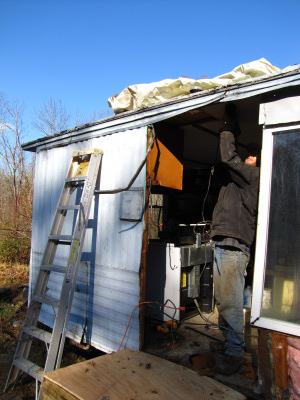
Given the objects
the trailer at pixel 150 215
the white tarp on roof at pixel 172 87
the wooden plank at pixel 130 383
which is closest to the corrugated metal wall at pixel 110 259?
the trailer at pixel 150 215

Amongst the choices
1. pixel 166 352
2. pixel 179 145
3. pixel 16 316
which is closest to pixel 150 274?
pixel 166 352

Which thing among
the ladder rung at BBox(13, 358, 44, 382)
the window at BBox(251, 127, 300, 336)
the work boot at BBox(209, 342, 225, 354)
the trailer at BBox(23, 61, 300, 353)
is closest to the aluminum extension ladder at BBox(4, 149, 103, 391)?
the ladder rung at BBox(13, 358, 44, 382)

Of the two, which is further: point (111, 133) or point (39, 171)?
point (39, 171)

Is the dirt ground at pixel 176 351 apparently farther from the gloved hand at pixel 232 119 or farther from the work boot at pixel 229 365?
the gloved hand at pixel 232 119

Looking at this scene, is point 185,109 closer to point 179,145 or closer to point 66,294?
point 179,145

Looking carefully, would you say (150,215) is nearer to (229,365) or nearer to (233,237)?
(233,237)

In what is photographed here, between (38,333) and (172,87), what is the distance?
10.7 feet

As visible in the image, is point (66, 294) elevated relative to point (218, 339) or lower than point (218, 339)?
elevated

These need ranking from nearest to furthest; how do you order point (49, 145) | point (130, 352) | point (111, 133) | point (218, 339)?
point (130, 352) → point (218, 339) → point (111, 133) → point (49, 145)

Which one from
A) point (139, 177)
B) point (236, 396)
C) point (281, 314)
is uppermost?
point (139, 177)

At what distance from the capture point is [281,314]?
7.83 ft

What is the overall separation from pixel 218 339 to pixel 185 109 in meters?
2.71

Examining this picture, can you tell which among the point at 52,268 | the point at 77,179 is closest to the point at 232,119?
the point at 77,179

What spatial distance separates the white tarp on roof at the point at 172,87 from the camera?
310 cm
